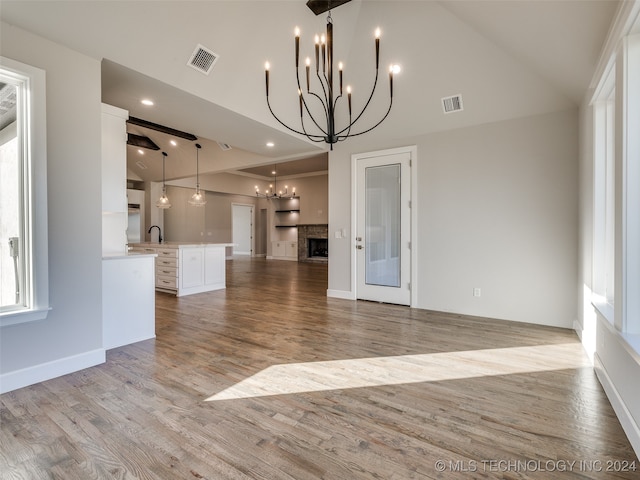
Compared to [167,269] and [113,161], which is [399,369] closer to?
[113,161]

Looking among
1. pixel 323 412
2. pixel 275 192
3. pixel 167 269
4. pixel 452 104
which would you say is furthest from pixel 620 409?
pixel 275 192

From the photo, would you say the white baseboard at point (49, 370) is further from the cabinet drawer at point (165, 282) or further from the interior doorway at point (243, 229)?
the interior doorway at point (243, 229)

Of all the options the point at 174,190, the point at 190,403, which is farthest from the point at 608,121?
the point at 174,190

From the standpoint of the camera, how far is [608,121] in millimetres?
2885

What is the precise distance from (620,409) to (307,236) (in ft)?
34.7

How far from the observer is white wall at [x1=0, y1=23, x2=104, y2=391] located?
2316 millimetres

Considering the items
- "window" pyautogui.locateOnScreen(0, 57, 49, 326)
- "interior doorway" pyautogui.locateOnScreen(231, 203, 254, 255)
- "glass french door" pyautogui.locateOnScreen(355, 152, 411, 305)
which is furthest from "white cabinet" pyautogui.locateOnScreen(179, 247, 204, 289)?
"interior doorway" pyautogui.locateOnScreen(231, 203, 254, 255)

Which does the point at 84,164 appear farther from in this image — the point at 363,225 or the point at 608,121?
the point at 608,121

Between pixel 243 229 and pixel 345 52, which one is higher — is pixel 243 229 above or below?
below

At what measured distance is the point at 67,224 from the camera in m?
2.55

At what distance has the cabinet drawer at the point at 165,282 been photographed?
228 inches

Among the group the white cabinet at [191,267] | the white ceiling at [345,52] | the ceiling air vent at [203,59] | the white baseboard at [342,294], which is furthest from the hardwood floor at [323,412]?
the ceiling air vent at [203,59]

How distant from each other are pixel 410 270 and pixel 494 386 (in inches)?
97.4

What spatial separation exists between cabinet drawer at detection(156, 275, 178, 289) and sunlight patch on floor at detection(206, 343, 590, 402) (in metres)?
3.86
